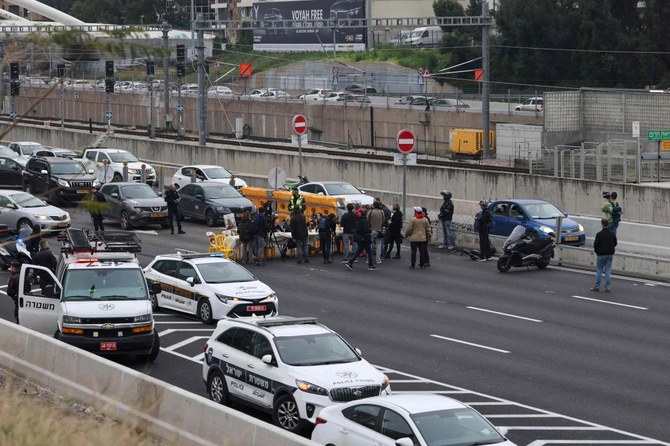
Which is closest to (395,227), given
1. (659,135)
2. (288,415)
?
(659,135)

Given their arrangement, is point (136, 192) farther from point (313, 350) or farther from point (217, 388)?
point (313, 350)

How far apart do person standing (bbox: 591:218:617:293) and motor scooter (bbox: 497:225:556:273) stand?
99.1 inches

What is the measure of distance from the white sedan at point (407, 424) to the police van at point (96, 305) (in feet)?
21.3

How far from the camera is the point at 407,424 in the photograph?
1299cm

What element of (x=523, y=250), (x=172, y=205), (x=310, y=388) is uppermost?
(x=172, y=205)

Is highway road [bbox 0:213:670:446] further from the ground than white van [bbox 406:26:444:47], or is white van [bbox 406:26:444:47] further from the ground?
white van [bbox 406:26:444:47]

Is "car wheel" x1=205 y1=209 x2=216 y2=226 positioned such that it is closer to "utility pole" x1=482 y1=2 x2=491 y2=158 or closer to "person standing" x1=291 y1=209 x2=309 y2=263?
"person standing" x1=291 y1=209 x2=309 y2=263

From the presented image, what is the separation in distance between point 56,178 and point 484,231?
1666 cm

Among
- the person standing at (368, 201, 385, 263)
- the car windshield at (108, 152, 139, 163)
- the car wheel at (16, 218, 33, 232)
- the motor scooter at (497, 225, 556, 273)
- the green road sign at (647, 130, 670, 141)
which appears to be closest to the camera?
the motor scooter at (497, 225, 556, 273)

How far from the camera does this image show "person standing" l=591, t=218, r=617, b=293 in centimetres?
2627

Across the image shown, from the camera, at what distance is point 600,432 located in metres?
16.0

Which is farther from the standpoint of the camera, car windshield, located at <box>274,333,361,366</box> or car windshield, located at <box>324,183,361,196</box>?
car windshield, located at <box>324,183,361,196</box>

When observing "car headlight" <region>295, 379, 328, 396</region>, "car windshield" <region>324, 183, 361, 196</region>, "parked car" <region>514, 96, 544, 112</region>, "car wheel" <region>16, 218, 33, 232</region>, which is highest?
"parked car" <region>514, 96, 544, 112</region>

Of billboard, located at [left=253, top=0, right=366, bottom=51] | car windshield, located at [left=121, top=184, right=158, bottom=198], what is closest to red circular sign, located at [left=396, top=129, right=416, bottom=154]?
car windshield, located at [left=121, top=184, right=158, bottom=198]
